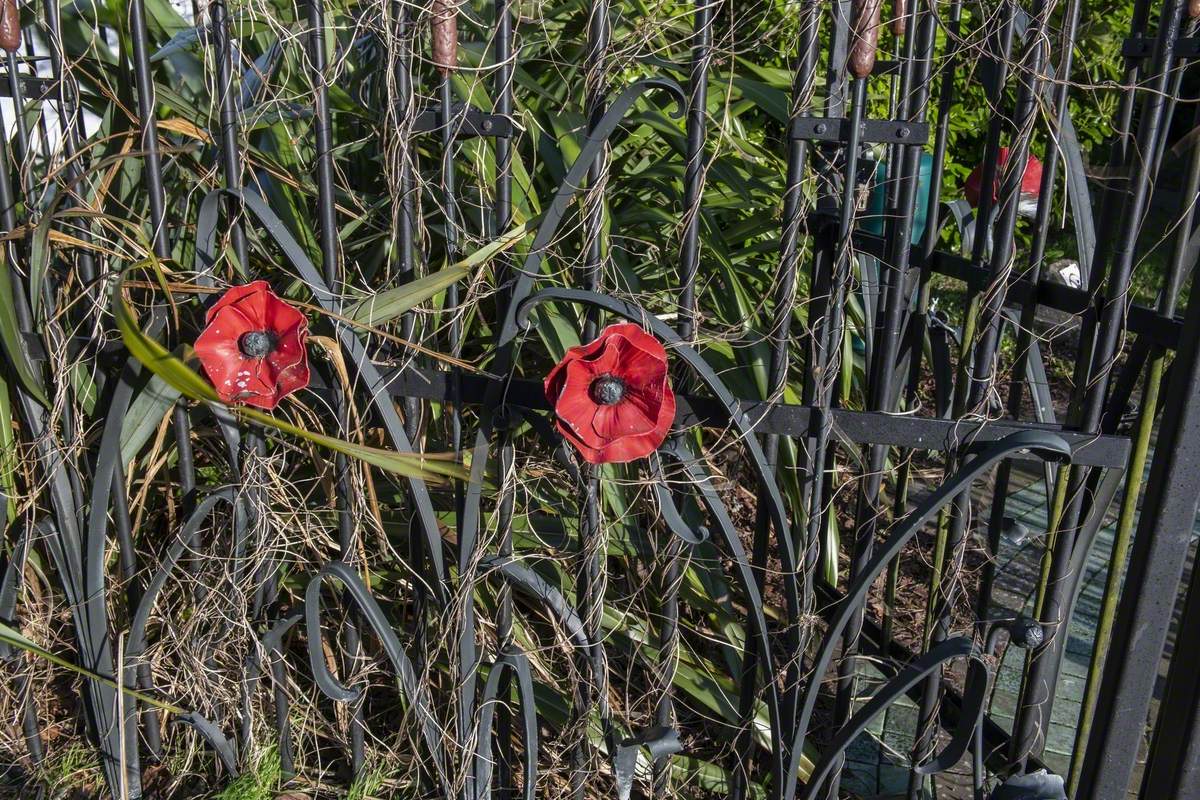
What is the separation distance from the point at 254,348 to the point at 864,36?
88cm

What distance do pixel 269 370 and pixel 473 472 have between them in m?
0.31

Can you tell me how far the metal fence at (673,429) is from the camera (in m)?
1.34

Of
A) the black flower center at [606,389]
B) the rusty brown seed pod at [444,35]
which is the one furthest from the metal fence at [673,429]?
the black flower center at [606,389]

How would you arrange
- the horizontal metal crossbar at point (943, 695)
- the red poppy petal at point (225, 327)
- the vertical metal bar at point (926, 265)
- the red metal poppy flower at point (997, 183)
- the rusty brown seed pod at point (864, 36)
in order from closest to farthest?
the rusty brown seed pod at point (864, 36) < the red poppy petal at point (225, 327) < the red metal poppy flower at point (997, 183) < the vertical metal bar at point (926, 265) < the horizontal metal crossbar at point (943, 695)

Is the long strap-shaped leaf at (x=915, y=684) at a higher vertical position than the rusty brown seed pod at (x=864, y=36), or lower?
lower

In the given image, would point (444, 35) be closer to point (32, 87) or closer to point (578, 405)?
point (578, 405)

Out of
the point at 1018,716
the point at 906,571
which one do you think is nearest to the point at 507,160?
the point at 1018,716

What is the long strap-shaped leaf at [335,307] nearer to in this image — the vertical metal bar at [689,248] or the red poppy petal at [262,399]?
the red poppy petal at [262,399]

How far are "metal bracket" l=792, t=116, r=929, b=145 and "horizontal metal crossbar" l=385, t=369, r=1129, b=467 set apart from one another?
Result: 1.18 ft

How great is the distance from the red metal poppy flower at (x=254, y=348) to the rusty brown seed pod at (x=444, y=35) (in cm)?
38

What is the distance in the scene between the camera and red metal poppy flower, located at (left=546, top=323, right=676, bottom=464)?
1279mm

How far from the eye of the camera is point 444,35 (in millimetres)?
1319

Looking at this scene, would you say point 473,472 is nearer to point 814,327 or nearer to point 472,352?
point 814,327

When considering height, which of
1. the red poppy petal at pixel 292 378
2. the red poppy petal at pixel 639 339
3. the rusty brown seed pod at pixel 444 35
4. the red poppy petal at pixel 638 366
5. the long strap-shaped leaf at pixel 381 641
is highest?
the rusty brown seed pod at pixel 444 35
